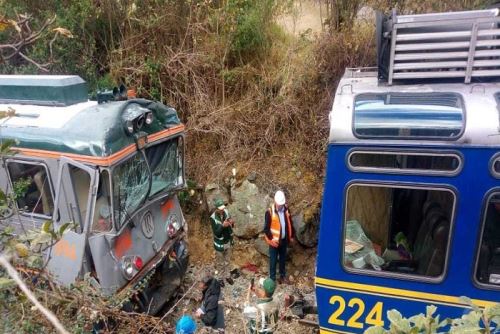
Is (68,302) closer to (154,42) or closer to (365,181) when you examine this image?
(365,181)

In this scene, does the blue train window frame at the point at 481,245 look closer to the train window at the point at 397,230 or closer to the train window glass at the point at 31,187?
the train window at the point at 397,230

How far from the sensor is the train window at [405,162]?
3.01 meters

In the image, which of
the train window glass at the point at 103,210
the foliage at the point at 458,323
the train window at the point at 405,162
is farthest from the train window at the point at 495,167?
the train window glass at the point at 103,210

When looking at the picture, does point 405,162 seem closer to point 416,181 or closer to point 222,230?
point 416,181

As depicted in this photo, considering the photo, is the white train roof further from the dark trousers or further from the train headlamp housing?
the dark trousers

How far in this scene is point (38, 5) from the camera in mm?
7750

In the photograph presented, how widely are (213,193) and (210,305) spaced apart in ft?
7.99

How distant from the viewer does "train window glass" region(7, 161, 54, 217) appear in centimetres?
436

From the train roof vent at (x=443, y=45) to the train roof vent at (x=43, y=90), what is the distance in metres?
3.31

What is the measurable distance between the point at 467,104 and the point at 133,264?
355 centimetres

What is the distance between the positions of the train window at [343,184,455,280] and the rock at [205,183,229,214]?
351 centimetres


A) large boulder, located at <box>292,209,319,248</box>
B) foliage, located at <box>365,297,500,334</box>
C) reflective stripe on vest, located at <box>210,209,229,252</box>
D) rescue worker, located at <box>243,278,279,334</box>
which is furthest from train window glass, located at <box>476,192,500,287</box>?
reflective stripe on vest, located at <box>210,209,229,252</box>

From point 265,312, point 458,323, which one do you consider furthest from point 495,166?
point 265,312

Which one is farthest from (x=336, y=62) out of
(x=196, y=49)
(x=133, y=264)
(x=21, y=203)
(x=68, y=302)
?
(x=68, y=302)
